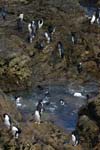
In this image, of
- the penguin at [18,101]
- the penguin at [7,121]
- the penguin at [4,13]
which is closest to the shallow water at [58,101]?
the penguin at [18,101]

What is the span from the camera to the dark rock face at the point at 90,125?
81.1 feet

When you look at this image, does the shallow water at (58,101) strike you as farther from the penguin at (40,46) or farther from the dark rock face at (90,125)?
the penguin at (40,46)

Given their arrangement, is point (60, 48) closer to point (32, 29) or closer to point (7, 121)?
point (32, 29)

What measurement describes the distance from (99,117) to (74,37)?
11458 mm

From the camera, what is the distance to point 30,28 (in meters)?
35.8

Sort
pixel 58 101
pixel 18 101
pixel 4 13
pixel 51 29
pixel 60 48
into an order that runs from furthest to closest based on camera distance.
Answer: pixel 4 13
pixel 51 29
pixel 60 48
pixel 58 101
pixel 18 101

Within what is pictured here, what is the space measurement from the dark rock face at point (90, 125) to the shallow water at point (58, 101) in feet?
7.39

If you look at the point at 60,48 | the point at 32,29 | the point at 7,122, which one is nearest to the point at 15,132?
the point at 7,122

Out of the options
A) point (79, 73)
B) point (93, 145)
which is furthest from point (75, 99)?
point (93, 145)

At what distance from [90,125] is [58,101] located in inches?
261

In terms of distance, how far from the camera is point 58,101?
3177 centimetres

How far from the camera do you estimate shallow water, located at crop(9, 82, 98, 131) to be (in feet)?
96.7

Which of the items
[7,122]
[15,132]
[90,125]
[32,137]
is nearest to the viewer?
[15,132]

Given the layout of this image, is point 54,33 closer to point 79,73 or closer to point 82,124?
point 79,73
